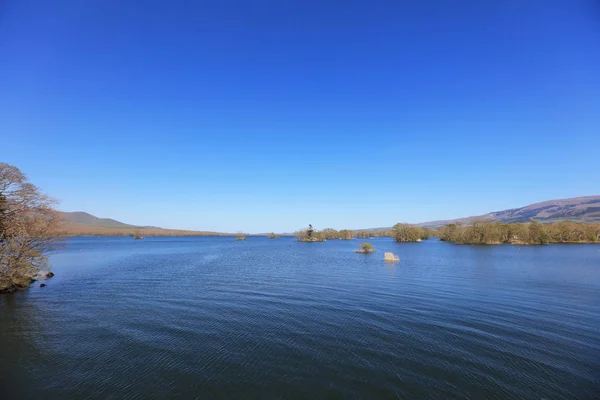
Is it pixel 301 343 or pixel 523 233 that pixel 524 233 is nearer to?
pixel 523 233

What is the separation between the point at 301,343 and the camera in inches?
583

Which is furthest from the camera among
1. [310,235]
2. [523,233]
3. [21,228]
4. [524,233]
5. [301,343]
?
[310,235]

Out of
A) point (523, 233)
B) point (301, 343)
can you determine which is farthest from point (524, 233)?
point (301, 343)

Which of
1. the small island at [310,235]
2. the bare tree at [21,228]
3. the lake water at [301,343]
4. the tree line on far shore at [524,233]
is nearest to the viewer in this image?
the lake water at [301,343]

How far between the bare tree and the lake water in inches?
95.2

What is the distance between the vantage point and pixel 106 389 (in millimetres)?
10711

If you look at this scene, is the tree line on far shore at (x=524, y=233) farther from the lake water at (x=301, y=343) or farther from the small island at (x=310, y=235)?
the lake water at (x=301, y=343)

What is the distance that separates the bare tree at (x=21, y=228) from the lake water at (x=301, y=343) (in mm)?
2418

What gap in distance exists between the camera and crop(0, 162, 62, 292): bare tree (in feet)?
79.8

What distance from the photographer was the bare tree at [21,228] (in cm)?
2433

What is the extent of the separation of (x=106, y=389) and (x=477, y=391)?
14.9 metres

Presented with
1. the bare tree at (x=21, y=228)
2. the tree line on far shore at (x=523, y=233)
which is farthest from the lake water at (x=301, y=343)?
the tree line on far shore at (x=523, y=233)

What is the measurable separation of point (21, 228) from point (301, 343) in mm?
29601

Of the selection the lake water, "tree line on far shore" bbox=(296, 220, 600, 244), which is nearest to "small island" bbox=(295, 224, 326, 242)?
"tree line on far shore" bbox=(296, 220, 600, 244)
